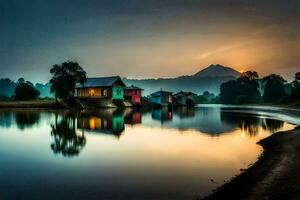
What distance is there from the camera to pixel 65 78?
8681cm

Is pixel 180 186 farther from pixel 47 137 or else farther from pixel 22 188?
pixel 47 137

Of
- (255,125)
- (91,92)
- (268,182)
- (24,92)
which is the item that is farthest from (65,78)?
(268,182)

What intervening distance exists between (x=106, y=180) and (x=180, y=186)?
3536 mm

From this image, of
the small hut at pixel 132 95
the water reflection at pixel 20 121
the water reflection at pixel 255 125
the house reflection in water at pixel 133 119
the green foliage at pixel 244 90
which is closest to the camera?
the water reflection at pixel 255 125

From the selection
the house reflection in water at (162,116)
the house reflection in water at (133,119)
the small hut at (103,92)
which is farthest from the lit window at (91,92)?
the house reflection in water at (133,119)

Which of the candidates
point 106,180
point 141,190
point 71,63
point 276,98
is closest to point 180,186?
point 141,190

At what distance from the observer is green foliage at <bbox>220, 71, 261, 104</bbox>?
166 meters

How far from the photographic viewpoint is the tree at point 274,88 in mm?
152125

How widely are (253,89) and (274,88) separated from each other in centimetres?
1570

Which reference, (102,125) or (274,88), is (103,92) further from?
(274,88)

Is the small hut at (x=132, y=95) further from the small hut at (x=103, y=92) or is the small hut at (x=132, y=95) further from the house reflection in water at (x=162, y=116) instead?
the house reflection in water at (x=162, y=116)

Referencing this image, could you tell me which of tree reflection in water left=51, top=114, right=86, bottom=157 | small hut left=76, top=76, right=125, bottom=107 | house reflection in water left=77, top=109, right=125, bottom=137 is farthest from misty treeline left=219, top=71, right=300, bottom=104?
tree reflection in water left=51, top=114, right=86, bottom=157

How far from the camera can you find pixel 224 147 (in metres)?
24.3

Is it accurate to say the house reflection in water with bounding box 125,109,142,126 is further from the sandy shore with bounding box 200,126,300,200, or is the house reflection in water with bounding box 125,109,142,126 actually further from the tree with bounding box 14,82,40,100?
the tree with bounding box 14,82,40,100
